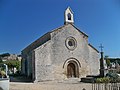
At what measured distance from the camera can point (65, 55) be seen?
86.7 feet

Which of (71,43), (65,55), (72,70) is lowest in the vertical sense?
(72,70)

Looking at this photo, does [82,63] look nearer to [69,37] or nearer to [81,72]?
[81,72]

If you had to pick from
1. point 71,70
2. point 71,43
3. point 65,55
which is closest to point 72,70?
point 71,70

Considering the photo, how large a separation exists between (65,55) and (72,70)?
211cm

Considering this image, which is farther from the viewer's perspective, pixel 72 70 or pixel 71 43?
pixel 71 43

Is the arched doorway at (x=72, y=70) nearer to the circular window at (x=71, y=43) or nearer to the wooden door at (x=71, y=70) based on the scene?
the wooden door at (x=71, y=70)

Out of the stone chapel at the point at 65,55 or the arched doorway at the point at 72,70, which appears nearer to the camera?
the stone chapel at the point at 65,55

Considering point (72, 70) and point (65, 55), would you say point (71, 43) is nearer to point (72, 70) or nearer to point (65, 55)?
point (65, 55)

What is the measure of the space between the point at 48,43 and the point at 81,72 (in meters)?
5.32

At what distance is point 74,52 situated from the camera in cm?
2703

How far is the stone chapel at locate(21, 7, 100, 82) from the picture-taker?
A: 24906 millimetres

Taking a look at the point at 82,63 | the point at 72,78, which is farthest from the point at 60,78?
the point at 82,63

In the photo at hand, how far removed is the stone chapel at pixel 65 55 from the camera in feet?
81.7

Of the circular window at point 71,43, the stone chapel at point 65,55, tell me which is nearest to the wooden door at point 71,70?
the stone chapel at point 65,55
